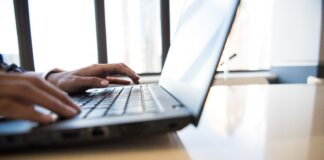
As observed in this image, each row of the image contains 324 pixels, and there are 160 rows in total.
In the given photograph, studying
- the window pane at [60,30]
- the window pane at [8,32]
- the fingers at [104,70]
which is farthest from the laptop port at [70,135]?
the window pane at [8,32]

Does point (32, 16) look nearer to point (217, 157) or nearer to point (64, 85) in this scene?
point (64, 85)

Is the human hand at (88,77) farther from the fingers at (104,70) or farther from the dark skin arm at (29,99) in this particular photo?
the dark skin arm at (29,99)

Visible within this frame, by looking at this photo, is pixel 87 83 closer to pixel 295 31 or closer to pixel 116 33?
pixel 116 33

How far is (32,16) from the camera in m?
1.91

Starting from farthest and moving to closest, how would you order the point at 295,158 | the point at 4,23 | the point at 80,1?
the point at 80,1, the point at 4,23, the point at 295,158

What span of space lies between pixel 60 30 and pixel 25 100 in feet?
6.39

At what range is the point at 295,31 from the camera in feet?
6.75

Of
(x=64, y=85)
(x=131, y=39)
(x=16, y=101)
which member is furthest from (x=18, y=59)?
(x=16, y=101)

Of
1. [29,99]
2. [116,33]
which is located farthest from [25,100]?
[116,33]

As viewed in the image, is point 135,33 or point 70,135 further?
point 135,33

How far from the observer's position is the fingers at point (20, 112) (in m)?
0.23

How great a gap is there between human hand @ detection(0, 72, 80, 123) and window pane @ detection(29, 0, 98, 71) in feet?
5.93

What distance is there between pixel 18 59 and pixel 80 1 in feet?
2.51

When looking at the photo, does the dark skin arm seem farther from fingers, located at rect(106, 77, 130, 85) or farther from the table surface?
fingers, located at rect(106, 77, 130, 85)
